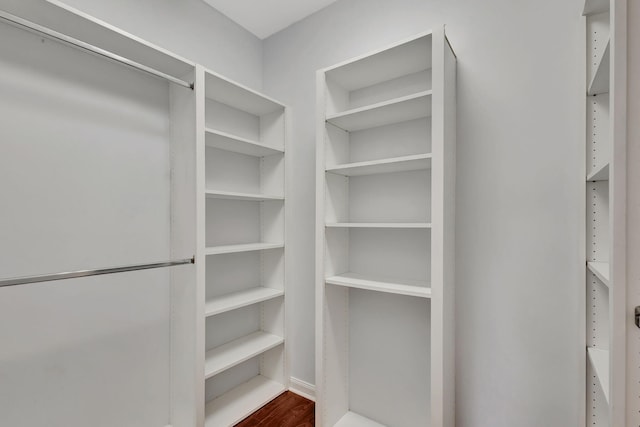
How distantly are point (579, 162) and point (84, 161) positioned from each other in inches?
96.1

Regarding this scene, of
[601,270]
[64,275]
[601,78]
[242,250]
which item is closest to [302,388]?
[242,250]

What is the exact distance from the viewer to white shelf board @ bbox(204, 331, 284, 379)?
72.4 inches

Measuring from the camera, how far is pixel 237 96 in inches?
81.7

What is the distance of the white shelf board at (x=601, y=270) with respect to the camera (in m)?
0.99

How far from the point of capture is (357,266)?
79.6 inches

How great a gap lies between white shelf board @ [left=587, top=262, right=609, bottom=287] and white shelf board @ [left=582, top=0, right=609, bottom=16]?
43.5 inches

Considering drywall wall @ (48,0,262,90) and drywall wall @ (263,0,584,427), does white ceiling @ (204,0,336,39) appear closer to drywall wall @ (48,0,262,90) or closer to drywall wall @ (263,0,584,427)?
drywall wall @ (48,0,262,90)

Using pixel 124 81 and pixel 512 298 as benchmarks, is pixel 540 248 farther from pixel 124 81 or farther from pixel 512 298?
pixel 124 81

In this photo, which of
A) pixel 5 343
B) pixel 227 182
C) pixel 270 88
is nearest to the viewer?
pixel 5 343

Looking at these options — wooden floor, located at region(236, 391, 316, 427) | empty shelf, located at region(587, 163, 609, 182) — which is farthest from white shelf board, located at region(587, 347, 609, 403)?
wooden floor, located at region(236, 391, 316, 427)

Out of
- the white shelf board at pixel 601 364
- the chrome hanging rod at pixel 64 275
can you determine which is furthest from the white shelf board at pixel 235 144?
the white shelf board at pixel 601 364

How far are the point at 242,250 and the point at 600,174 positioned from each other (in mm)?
1848

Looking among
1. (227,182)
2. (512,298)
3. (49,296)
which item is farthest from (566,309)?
(49,296)

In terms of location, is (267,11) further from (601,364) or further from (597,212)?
(601,364)
